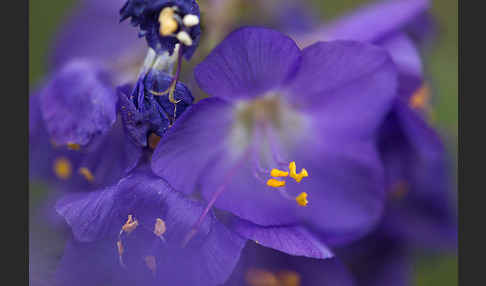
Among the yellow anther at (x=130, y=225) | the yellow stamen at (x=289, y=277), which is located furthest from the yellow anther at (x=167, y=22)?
the yellow stamen at (x=289, y=277)

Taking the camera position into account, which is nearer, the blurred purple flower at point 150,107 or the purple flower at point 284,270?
the blurred purple flower at point 150,107

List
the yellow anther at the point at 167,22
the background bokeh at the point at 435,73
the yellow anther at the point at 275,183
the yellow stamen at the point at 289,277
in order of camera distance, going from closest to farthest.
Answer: the yellow anther at the point at 167,22 < the yellow anther at the point at 275,183 < the yellow stamen at the point at 289,277 < the background bokeh at the point at 435,73

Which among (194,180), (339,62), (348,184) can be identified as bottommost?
(348,184)

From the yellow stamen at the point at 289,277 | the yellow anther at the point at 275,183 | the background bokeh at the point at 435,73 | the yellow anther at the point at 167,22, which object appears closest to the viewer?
the yellow anther at the point at 167,22

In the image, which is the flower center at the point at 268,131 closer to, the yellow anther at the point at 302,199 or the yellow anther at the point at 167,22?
the yellow anther at the point at 302,199

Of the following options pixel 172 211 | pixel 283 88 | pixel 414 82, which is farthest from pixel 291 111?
pixel 172 211

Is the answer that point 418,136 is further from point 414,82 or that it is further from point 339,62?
point 339,62

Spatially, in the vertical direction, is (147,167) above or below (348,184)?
above
